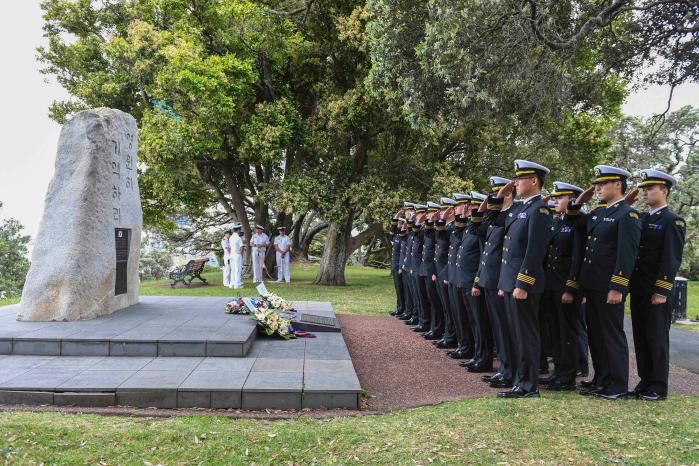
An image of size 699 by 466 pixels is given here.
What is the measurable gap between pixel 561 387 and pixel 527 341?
2.52 ft

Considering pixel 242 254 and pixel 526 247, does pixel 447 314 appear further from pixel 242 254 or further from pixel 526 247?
pixel 242 254

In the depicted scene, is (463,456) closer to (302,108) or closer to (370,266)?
(302,108)

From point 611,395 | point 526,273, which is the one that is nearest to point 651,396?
point 611,395

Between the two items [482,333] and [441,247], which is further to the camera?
[441,247]

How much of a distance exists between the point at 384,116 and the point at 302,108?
3544 millimetres

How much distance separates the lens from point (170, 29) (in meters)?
16.1

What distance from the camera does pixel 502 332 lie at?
5.38m

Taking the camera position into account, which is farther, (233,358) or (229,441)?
(233,358)

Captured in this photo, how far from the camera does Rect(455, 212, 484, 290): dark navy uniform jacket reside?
6.43 m

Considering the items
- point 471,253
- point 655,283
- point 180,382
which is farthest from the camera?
point 471,253

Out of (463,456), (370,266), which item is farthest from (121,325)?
(370,266)

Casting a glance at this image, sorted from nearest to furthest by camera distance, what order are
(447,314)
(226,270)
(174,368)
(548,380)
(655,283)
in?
(655,283) < (174,368) < (548,380) < (447,314) < (226,270)

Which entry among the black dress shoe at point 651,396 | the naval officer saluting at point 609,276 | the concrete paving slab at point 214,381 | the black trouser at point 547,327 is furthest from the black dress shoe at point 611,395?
the concrete paving slab at point 214,381

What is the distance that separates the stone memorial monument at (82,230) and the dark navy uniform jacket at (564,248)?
227 inches
